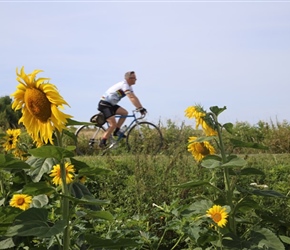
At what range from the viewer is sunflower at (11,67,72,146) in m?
2.74

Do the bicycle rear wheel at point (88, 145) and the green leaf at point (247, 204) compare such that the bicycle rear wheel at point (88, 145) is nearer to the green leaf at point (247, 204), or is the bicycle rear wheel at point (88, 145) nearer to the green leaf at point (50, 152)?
the green leaf at point (247, 204)

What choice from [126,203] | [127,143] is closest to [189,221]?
[126,203]

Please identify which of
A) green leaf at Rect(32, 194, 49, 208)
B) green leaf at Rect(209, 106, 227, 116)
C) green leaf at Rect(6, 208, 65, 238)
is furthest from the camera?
green leaf at Rect(209, 106, 227, 116)

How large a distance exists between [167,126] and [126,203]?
867cm

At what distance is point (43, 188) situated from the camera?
9.16 ft

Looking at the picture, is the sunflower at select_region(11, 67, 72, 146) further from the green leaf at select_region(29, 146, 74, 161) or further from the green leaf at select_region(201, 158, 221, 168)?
the green leaf at select_region(201, 158, 221, 168)

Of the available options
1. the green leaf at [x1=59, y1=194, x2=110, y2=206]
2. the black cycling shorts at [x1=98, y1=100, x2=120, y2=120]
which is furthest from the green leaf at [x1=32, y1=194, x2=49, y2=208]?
the black cycling shorts at [x1=98, y1=100, x2=120, y2=120]

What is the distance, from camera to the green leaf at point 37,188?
277cm

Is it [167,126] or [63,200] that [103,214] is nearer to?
[63,200]

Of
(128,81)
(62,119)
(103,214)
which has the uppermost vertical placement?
(128,81)

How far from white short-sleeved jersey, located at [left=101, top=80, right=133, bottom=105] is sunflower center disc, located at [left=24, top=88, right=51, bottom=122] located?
1083cm

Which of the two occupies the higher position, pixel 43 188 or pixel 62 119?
pixel 62 119

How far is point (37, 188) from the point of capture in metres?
2.78

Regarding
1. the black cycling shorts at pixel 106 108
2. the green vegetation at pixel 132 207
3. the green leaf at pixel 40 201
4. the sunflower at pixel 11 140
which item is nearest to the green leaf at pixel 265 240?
the green vegetation at pixel 132 207
